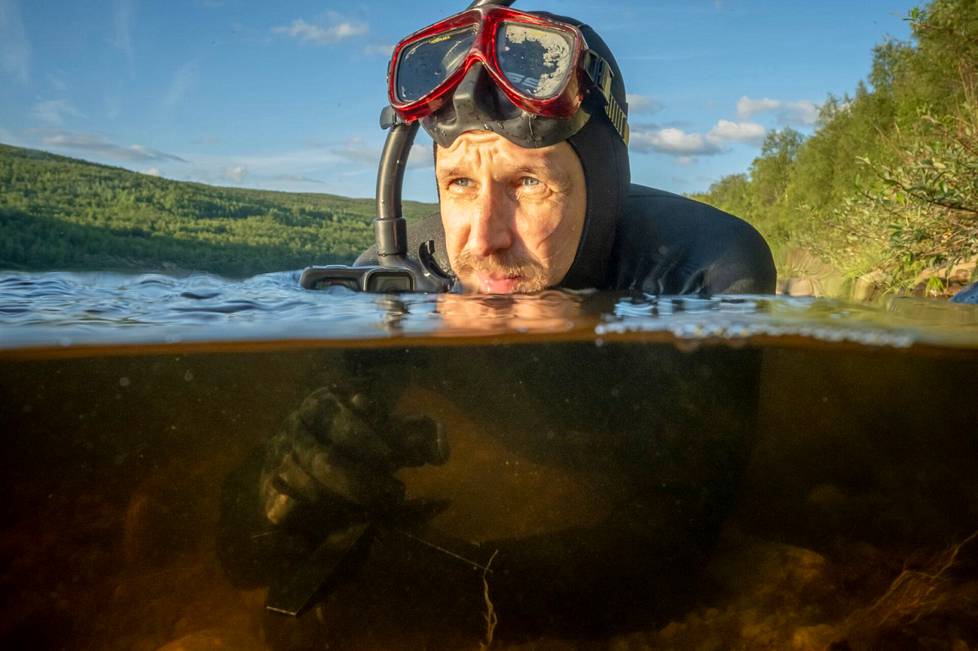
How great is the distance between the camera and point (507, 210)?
14.1 ft

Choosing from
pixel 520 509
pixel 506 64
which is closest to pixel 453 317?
pixel 520 509

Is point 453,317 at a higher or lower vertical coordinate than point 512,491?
higher

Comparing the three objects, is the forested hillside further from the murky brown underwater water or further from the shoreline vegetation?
the murky brown underwater water

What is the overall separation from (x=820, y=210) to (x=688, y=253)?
1663cm

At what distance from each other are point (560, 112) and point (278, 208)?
17.5 meters

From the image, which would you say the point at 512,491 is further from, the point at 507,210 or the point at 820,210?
the point at 820,210

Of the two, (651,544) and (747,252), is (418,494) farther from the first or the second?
(747,252)

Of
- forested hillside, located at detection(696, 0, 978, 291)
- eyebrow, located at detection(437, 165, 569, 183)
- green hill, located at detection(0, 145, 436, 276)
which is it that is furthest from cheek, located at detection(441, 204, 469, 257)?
green hill, located at detection(0, 145, 436, 276)

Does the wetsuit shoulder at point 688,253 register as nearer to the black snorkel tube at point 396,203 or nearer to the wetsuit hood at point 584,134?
the wetsuit hood at point 584,134

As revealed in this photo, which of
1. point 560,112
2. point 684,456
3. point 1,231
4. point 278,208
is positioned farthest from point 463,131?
point 278,208

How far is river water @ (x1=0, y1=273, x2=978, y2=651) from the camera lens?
2.45 metres

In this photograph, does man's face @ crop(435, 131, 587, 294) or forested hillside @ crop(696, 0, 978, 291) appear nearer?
man's face @ crop(435, 131, 587, 294)

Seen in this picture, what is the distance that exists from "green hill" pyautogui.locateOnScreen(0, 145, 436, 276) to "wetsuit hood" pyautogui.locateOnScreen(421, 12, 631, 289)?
816 centimetres

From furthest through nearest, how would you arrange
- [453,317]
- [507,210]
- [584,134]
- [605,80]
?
[605,80], [584,134], [507,210], [453,317]
